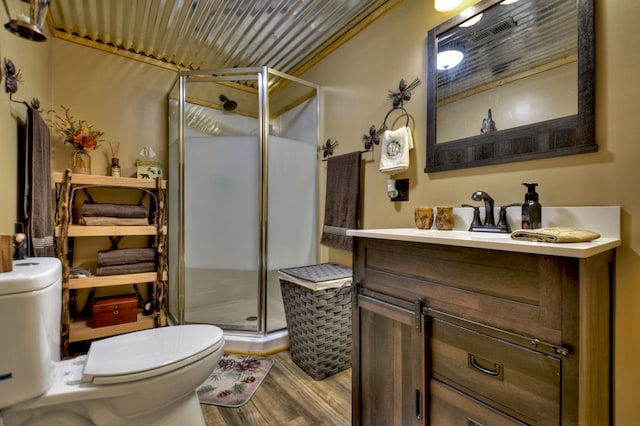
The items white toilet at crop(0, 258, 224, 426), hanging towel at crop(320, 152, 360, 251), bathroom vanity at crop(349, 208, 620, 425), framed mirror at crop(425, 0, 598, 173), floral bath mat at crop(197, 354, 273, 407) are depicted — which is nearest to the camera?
bathroom vanity at crop(349, 208, 620, 425)

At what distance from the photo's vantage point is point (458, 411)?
0.91 metres

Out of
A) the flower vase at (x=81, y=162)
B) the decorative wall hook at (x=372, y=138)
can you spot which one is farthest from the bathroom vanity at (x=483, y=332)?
the flower vase at (x=81, y=162)

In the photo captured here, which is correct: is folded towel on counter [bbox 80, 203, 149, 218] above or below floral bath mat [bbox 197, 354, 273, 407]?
above

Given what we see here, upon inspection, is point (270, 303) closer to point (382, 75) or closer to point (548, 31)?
point (382, 75)

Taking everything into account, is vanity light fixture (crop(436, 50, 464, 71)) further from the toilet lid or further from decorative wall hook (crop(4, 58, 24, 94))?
decorative wall hook (crop(4, 58, 24, 94))

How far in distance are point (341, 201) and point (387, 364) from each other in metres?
1.22

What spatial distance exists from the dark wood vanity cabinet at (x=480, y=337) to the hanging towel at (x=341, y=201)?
80cm

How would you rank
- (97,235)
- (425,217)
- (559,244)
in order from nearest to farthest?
(559,244) < (425,217) < (97,235)

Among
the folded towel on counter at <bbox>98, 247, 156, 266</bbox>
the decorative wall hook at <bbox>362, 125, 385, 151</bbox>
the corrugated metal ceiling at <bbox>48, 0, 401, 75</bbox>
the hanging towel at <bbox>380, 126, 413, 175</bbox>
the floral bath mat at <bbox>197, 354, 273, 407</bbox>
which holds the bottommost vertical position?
the floral bath mat at <bbox>197, 354, 273, 407</bbox>

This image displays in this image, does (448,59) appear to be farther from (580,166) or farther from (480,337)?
(480,337)

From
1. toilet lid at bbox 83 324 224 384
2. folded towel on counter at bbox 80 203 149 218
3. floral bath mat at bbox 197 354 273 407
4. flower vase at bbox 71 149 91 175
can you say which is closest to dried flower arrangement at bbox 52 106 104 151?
flower vase at bbox 71 149 91 175

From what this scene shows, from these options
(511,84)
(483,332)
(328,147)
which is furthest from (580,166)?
(328,147)

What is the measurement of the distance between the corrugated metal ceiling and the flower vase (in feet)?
3.05

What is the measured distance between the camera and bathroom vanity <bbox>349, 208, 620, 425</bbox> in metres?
0.70
